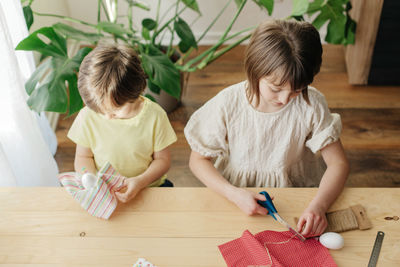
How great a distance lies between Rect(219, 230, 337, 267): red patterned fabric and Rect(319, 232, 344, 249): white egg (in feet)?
0.05

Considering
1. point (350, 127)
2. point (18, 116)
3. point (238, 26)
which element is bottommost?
point (350, 127)

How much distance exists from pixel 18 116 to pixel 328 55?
218cm

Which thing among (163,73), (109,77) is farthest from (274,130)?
(163,73)

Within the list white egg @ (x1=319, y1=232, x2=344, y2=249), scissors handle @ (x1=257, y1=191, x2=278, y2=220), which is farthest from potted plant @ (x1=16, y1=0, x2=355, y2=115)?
white egg @ (x1=319, y1=232, x2=344, y2=249)

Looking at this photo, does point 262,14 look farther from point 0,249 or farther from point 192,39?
point 0,249

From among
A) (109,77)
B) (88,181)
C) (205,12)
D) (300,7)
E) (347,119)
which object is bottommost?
(347,119)

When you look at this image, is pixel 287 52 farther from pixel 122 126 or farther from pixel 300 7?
pixel 300 7

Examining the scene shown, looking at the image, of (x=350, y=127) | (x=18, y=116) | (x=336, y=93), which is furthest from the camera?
(x=336, y=93)

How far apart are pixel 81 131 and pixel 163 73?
533 mm

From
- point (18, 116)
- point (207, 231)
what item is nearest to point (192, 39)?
point (18, 116)

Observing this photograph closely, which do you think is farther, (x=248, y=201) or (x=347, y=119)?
(x=347, y=119)

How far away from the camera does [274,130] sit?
51.3 inches

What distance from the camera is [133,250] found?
1.01 m

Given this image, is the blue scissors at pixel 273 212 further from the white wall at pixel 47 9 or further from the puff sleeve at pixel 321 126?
the white wall at pixel 47 9
